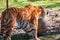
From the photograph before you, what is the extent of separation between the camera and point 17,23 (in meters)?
5.39

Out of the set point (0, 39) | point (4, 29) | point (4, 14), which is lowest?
point (0, 39)

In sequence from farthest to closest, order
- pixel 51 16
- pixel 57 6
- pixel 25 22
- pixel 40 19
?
pixel 57 6, pixel 51 16, pixel 40 19, pixel 25 22

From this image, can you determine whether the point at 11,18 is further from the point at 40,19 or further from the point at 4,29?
the point at 40,19

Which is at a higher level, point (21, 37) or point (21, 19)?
point (21, 19)

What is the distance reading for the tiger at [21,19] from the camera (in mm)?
5133

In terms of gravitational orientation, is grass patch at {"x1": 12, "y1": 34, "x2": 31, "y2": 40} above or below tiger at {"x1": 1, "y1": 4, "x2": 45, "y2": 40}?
below

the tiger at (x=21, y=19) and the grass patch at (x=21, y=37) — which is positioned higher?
the tiger at (x=21, y=19)

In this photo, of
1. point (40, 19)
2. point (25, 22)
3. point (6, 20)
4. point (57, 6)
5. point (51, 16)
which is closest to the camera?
point (6, 20)

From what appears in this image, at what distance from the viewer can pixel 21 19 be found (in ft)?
18.1

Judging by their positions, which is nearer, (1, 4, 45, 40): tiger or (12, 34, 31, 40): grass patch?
(1, 4, 45, 40): tiger

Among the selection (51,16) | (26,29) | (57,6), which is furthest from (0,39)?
(57,6)

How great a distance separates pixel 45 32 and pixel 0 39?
1.32 m

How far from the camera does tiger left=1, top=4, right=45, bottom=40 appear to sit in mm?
5133

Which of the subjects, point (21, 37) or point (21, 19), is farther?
point (21, 37)
